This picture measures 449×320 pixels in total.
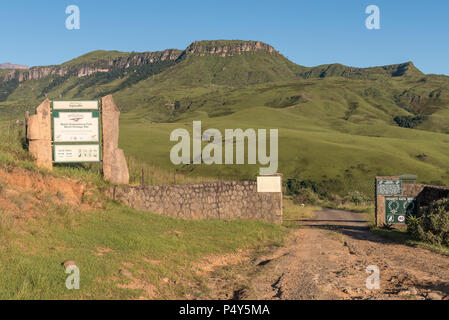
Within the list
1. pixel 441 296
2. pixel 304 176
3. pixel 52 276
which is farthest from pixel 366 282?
pixel 304 176

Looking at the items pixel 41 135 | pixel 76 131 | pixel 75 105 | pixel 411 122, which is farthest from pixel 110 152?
pixel 411 122

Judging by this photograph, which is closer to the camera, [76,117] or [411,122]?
[76,117]

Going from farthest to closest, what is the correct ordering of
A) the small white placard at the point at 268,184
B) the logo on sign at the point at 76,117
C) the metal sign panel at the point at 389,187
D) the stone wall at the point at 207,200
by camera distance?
the metal sign panel at the point at 389,187 → the small white placard at the point at 268,184 → the logo on sign at the point at 76,117 → the stone wall at the point at 207,200

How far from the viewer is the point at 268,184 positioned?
65.3 ft

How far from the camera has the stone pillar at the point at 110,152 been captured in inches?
703

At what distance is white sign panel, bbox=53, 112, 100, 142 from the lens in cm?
1753

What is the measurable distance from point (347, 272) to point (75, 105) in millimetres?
12560

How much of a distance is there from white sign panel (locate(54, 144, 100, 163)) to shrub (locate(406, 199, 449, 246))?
42.9 ft

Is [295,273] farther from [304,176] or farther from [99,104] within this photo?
[304,176]

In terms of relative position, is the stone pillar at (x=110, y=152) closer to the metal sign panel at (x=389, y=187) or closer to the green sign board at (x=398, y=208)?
the metal sign panel at (x=389, y=187)

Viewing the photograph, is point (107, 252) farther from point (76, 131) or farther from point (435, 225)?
point (435, 225)

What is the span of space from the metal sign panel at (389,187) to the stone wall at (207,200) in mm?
5082

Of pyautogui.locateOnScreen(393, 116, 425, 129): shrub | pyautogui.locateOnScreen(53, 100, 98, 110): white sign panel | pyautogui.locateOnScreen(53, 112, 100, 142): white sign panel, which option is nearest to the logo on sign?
pyautogui.locateOnScreen(53, 112, 100, 142): white sign panel

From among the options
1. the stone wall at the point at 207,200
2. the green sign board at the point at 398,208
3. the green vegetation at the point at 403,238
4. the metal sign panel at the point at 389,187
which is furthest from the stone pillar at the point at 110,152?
the green sign board at the point at 398,208
